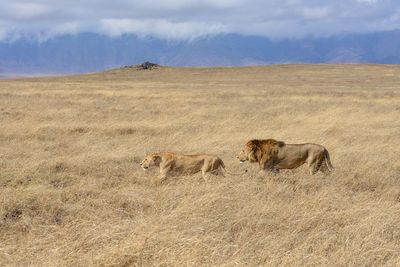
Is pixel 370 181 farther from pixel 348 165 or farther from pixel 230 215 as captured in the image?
pixel 230 215

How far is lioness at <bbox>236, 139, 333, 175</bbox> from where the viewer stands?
33.1 ft

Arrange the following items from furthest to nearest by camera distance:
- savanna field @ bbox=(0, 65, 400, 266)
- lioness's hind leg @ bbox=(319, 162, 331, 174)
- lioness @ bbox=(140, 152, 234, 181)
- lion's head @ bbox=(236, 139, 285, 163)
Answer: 1. lioness's hind leg @ bbox=(319, 162, 331, 174)
2. lion's head @ bbox=(236, 139, 285, 163)
3. lioness @ bbox=(140, 152, 234, 181)
4. savanna field @ bbox=(0, 65, 400, 266)

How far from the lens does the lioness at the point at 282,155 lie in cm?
1009

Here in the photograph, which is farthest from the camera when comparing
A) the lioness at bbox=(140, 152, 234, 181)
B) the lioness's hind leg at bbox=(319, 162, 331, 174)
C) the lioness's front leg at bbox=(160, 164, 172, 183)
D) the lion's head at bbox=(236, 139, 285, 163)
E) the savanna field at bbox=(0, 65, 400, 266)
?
the lioness's hind leg at bbox=(319, 162, 331, 174)

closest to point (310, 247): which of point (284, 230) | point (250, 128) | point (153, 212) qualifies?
point (284, 230)

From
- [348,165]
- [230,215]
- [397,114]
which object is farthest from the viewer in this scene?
[397,114]

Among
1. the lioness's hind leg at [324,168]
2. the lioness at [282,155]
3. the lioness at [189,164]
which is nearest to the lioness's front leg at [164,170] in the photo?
the lioness at [189,164]

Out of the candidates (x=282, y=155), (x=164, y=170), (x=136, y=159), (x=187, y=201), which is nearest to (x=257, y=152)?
(x=282, y=155)

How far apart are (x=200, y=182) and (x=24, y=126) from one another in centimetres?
977

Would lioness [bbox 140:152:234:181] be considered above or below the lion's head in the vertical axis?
below

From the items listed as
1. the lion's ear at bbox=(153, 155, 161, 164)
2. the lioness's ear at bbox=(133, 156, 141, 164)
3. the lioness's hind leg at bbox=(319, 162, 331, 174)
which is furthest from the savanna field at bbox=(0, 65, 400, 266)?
the lion's ear at bbox=(153, 155, 161, 164)

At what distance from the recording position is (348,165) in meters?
11.5

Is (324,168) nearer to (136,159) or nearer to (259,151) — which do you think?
(259,151)

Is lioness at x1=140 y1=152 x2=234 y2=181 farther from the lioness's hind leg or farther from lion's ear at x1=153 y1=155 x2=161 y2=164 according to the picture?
the lioness's hind leg
